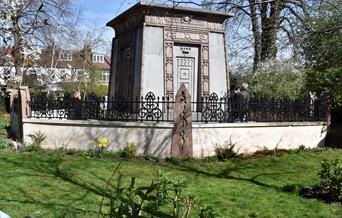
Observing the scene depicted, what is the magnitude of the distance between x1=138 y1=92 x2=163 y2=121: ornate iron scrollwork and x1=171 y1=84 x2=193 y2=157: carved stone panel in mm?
632

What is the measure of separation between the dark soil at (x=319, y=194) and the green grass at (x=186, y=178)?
18 centimetres

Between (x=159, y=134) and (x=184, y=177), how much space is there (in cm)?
252

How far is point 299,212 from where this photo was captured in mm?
6828

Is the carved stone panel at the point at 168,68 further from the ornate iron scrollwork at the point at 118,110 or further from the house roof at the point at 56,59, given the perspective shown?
the house roof at the point at 56,59

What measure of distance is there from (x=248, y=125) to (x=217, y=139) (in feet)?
3.57

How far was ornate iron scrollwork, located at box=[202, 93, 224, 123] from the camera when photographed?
39.6 feet

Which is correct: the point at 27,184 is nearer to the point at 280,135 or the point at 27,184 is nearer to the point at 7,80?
the point at 280,135

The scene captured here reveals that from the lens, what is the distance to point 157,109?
11555 mm

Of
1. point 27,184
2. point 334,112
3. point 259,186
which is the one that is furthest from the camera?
point 334,112

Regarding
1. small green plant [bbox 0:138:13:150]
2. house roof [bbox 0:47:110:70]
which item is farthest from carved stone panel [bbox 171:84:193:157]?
house roof [bbox 0:47:110:70]

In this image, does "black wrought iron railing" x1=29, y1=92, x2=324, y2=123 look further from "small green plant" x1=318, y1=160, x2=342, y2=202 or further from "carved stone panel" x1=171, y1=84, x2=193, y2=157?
"small green plant" x1=318, y1=160, x2=342, y2=202

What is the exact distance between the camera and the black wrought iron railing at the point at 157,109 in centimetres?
1181

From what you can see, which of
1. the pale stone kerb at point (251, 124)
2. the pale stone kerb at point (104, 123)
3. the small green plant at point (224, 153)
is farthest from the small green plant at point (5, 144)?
the small green plant at point (224, 153)

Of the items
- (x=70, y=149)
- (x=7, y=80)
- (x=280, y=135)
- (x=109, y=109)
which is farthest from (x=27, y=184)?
(x=7, y=80)
